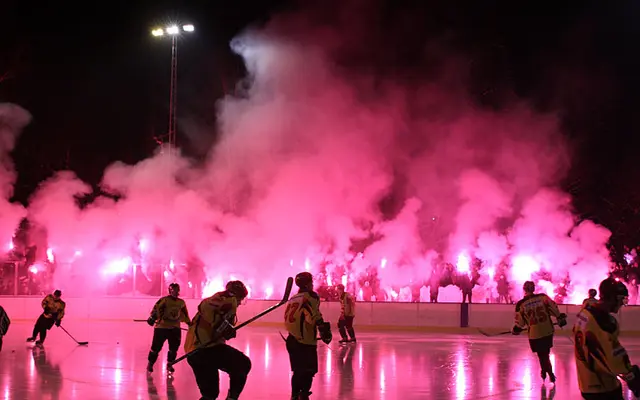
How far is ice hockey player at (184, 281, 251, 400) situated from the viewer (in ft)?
27.1

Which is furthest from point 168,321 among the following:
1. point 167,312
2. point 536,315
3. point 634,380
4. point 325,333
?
point 634,380

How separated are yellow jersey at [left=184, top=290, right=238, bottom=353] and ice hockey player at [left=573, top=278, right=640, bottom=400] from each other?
150 inches

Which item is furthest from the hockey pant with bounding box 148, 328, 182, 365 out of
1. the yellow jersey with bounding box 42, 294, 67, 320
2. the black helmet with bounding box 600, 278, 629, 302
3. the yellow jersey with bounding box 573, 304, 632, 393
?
the black helmet with bounding box 600, 278, 629, 302

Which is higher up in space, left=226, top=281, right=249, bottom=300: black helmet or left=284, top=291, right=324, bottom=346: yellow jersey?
left=226, top=281, right=249, bottom=300: black helmet

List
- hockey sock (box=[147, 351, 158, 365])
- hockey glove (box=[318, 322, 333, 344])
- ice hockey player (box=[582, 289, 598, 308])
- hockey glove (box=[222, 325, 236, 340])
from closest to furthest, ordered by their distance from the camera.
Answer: ice hockey player (box=[582, 289, 598, 308]), hockey glove (box=[222, 325, 236, 340]), hockey glove (box=[318, 322, 333, 344]), hockey sock (box=[147, 351, 158, 365])

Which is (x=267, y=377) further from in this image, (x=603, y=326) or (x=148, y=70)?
(x=148, y=70)

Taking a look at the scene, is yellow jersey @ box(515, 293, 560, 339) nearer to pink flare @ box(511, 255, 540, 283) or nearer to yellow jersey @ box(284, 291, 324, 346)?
yellow jersey @ box(284, 291, 324, 346)

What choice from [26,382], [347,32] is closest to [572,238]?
[347,32]

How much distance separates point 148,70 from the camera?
141ft

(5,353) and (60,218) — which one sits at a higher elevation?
(60,218)

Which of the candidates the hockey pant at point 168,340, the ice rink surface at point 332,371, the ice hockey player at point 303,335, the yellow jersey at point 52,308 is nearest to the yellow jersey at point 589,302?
the ice rink surface at point 332,371

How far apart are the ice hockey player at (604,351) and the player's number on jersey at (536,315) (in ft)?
21.7

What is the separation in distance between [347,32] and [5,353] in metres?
24.1

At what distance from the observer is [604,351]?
559cm
